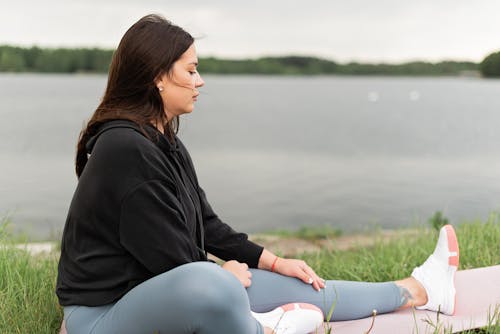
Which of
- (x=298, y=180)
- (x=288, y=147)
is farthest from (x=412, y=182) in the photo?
(x=288, y=147)

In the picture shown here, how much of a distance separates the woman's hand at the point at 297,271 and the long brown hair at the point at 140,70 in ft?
2.44

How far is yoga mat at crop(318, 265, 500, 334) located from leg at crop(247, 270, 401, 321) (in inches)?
1.7

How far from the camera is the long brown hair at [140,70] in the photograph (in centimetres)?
179

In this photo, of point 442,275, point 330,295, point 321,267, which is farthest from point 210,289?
point 321,267

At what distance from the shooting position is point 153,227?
1646mm

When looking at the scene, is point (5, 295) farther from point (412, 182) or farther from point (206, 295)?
point (412, 182)

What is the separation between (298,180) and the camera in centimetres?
1452

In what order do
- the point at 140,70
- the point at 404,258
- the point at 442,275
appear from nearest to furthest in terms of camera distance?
the point at 140,70
the point at 442,275
the point at 404,258

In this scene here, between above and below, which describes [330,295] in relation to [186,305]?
below

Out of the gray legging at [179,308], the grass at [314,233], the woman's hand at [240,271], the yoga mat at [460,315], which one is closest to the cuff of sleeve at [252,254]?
the woman's hand at [240,271]

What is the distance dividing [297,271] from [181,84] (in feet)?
2.72

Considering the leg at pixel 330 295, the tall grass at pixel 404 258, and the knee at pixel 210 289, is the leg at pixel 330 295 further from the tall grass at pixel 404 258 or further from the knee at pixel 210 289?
the tall grass at pixel 404 258

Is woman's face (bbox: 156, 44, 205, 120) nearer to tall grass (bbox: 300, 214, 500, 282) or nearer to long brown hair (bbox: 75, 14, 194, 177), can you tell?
long brown hair (bbox: 75, 14, 194, 177)

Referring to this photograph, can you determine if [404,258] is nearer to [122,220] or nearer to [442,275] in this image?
[442,275]
